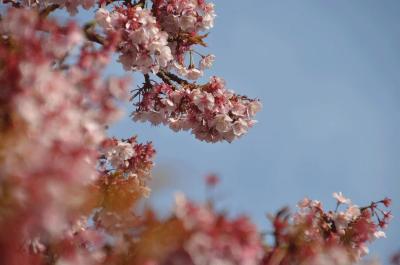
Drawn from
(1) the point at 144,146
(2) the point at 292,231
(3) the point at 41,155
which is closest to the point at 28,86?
(3) the point at 41,155

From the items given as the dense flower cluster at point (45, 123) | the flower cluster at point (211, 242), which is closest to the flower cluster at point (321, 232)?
the flower cluster at point (211, 242)

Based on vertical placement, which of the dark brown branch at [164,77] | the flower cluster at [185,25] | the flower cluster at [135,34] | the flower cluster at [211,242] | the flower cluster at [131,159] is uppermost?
the flower cluster at [185,25]

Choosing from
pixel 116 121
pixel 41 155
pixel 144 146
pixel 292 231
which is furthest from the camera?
pixel 144 146

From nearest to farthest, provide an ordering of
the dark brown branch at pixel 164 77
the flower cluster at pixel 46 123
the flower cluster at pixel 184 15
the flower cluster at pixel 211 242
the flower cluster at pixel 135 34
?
the flower cluster at pixel 46 123, the flower cluster at pixel 211 242, the flower cluster at pixel 135 34, the flower cluster at pixel 184 15, the dark brown branch at pixel 164 77

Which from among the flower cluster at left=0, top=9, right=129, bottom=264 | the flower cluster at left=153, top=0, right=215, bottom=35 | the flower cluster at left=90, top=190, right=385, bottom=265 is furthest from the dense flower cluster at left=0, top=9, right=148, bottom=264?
the flower cluster at left=153, top=0, right=215, bottom=35

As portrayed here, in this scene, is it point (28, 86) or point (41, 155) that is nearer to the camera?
point (41, 155)

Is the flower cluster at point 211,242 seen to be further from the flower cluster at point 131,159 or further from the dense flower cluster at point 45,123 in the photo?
the flower cluster at point 131,159

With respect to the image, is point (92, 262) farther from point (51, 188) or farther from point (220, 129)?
point (220, 129)

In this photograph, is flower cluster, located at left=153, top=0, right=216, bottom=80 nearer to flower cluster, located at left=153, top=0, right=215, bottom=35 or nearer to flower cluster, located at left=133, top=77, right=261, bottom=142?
flower cluster, located at left=153, top=0, right=215, bottom=35
